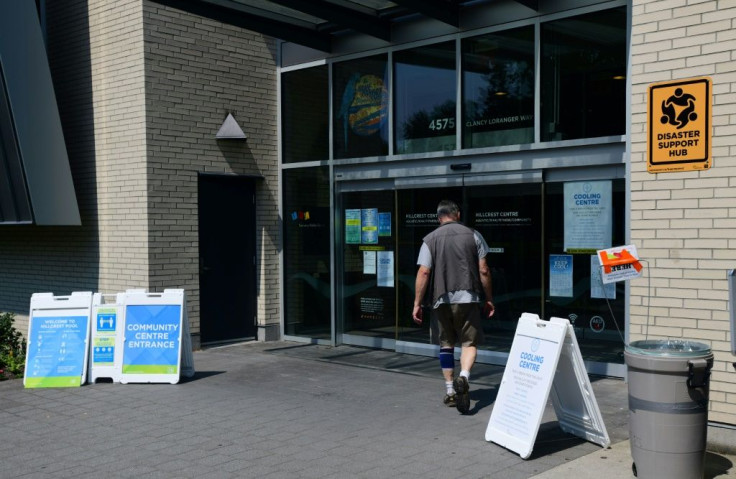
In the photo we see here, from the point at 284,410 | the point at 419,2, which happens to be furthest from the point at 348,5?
the point at 284,410

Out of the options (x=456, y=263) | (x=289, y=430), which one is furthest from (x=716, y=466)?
(x=289, y=430)

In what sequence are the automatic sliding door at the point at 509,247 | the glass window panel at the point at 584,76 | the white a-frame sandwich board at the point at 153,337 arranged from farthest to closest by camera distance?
the automatic sliding door at the point at 509,247, the white a-frame sandwich board at the point at 153,337, the glass window panel at the point at 584,76

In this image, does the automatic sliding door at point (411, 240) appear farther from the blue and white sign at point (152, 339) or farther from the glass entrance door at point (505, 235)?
the blue and white sign at point (152, 339)

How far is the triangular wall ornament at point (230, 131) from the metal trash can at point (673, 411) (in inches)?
292

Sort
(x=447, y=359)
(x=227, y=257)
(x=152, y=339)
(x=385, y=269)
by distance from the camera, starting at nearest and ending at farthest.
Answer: (x=447, y=359)
(x=152, y=339)
(x=385, y=269)
(x=227, y=257)

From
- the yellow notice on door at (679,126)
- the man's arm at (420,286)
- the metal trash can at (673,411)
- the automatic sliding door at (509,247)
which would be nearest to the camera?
the metal trash can at (673,411)

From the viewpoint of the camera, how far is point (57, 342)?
8.53 m

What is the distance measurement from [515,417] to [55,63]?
30.4ft

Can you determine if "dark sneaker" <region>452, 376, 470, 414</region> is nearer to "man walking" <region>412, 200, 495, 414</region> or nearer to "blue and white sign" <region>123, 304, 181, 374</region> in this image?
"man walking" <region>412, 200, 495, 414</region>

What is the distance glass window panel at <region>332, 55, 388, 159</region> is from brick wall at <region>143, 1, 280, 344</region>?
50.8 inches

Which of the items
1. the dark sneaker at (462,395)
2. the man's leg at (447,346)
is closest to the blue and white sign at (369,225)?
the man's leg at (447,346)

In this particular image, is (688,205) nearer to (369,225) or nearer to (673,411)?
(673,411)

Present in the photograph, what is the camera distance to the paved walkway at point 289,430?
18.0 ft

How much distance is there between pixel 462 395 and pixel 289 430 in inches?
61.3
